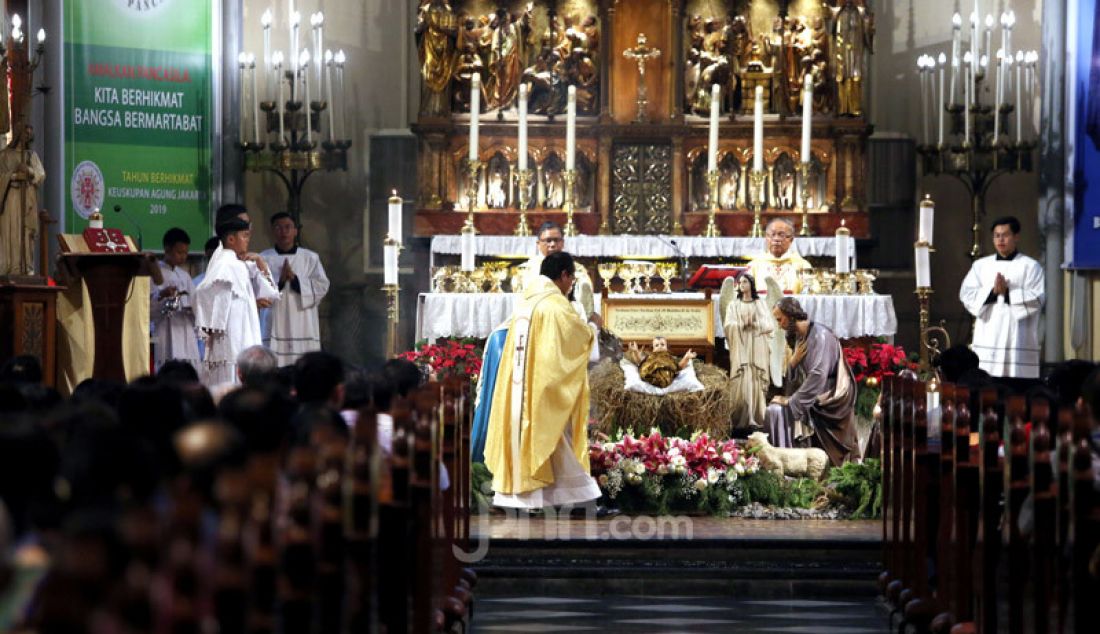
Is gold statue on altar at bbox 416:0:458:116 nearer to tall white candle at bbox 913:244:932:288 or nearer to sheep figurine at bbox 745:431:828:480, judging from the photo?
tall white candle at bbox 913:244:932:288

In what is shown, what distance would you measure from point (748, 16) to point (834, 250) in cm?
241

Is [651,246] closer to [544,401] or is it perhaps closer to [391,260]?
[391,260]

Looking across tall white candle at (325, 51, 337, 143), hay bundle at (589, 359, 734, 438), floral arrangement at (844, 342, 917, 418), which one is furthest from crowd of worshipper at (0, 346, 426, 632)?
tall white candle at (325, 51, 337, 143)

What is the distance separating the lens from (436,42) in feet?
46.0

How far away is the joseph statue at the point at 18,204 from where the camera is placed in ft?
32.3

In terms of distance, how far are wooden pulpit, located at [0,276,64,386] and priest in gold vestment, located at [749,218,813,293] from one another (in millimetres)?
5062

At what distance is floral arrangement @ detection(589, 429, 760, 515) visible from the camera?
956 cm

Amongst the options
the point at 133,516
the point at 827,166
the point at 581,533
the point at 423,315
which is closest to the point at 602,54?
the point at 827,166

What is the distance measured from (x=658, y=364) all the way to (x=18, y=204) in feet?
13.6

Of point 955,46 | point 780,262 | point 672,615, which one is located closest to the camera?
point 672,615

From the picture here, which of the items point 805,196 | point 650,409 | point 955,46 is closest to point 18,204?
point 650,409

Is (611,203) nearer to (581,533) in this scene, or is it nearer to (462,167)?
(462,167)

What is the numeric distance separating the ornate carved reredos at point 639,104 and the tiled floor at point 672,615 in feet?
21.1

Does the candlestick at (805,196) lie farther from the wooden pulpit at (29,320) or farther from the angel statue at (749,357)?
the wooden pulpit at (29,320)
